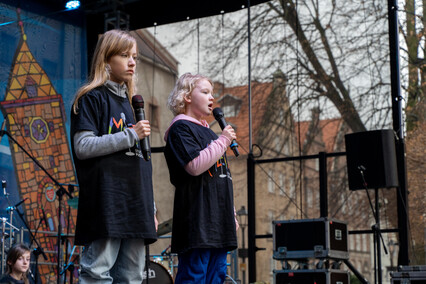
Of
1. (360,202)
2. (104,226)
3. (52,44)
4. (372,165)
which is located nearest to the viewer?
(104,226)

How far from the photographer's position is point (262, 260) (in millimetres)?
6793

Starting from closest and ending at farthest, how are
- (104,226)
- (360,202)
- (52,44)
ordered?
(104,226)
(52,44)
(360,202)

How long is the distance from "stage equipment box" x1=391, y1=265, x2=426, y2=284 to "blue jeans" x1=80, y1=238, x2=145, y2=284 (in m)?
3.02

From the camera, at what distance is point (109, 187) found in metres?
2.15

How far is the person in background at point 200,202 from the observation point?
2.58m

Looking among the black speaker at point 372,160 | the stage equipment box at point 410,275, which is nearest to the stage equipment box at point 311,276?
the stage equipment box at point 410,275

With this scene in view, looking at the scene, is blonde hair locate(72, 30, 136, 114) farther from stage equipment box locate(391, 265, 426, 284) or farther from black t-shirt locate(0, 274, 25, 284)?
stage equipment box locate(391, 265, 426, 284)

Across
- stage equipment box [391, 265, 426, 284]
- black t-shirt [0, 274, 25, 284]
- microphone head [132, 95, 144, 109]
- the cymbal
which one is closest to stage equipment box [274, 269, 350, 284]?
stage equipment box [391, 265, 426, 284]

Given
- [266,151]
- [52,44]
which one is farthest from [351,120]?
[52,44]

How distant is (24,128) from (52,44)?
42.3 inches

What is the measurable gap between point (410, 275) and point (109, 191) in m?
3.19

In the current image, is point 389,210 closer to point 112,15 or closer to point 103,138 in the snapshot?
point 112,15

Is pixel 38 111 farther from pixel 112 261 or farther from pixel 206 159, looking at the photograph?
pixel 112 261

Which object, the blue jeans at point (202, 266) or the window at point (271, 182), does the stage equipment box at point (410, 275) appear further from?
the blue jeans at point (202, 266)
